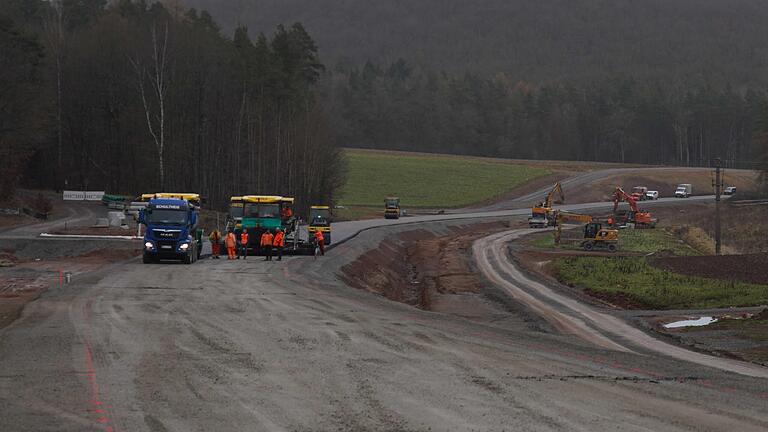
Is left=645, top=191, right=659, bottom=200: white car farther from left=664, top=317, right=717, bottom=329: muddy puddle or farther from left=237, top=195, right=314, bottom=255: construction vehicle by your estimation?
left=664, top=317, right=717, bottom=329: muddy puddle

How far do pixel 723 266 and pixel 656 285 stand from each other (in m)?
8.18

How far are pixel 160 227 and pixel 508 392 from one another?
94.8 feet

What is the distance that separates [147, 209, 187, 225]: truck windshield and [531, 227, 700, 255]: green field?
115 feet

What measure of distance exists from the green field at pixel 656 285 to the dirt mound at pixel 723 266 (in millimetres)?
1158

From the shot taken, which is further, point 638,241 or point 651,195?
point 651,195

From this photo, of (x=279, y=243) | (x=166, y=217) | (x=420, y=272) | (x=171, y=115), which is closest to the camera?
(x=166, y=217)

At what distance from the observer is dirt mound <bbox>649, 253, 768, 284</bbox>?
4388 centimetres

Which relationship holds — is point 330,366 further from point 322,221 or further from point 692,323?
point 322,221

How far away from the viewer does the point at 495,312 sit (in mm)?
35062

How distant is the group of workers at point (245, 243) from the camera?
45844 mm

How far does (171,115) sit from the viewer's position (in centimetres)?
8862

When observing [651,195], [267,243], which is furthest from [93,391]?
[651,195]

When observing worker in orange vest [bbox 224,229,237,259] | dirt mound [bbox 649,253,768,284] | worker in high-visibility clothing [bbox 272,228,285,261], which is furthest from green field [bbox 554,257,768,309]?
worker in orange vest [bbox 224,229,237,259]

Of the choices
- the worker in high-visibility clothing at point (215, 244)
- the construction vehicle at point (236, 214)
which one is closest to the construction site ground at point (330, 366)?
the worker in high-visibility clothing at point (215, 244)
